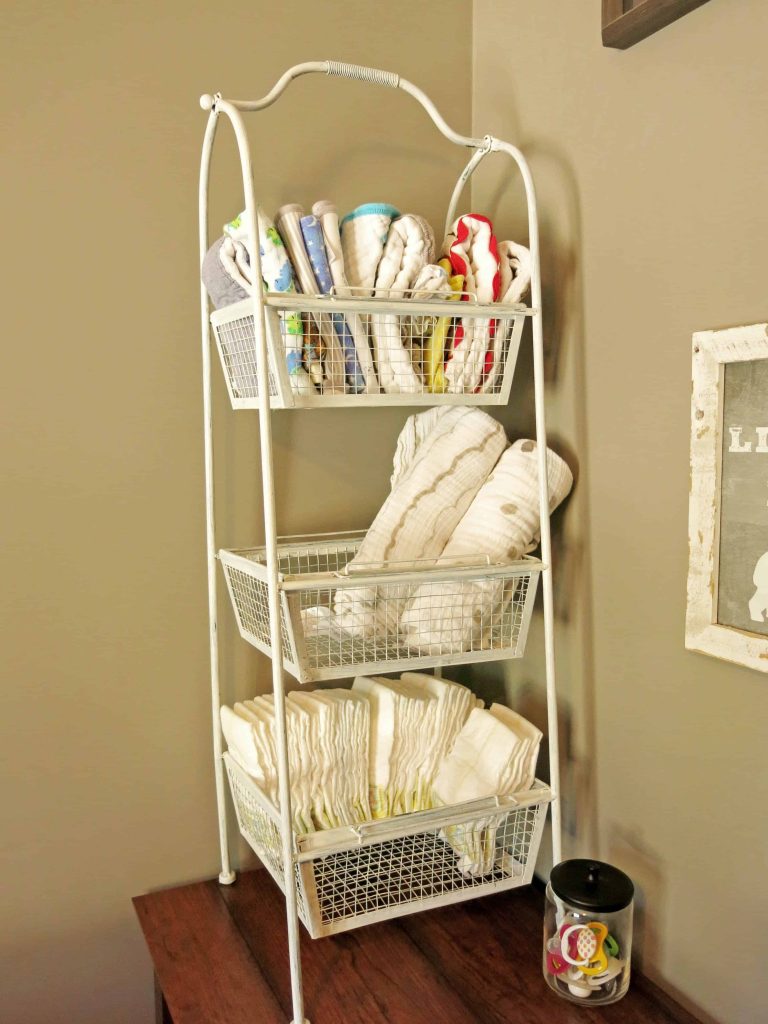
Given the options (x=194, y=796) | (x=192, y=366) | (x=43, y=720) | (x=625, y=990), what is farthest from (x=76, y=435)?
(x=625, y=990)

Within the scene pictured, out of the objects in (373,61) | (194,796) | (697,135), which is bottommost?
(194,796)

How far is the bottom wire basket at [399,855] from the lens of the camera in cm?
121

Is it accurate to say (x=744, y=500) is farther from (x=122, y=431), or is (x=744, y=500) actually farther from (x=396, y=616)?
(x=122, y=431)

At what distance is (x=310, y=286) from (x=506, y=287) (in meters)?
0.32

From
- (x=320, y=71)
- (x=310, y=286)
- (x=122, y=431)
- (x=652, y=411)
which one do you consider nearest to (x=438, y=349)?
(x=310, y=286)

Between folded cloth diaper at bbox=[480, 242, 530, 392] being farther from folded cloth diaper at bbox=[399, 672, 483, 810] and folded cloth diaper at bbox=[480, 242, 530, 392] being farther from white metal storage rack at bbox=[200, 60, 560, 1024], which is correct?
folded cloth diaper at bbox=[399, 672, 483, 810]

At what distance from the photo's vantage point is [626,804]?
129 centimetres

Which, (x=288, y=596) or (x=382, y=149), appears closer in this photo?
(x=288, y=596)

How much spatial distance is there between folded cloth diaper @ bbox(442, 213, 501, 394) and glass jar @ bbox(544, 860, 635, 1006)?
714 millimetres

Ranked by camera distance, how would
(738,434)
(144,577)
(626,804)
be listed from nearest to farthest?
1. (738,434)
2. (626,804)
3. (144,577)

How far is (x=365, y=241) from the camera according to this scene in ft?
4.00

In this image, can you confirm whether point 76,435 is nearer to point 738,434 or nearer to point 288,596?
point 288,596

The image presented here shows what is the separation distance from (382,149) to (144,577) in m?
0.87

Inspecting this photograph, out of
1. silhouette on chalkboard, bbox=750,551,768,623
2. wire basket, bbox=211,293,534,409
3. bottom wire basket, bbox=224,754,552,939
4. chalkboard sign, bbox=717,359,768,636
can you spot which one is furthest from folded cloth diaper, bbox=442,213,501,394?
bottom wire basket, bbox=224,754,552,939
